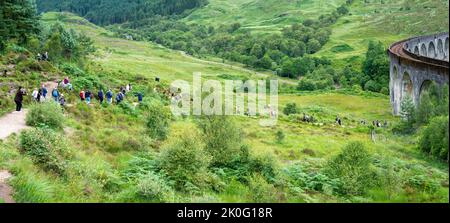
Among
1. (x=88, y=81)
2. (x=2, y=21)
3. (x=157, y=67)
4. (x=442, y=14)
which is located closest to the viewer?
(x=88, y=81)

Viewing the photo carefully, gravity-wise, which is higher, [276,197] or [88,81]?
[88,81]

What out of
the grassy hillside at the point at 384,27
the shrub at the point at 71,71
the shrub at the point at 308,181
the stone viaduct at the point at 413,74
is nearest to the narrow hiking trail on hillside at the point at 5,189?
the shrub at the point at 308,181

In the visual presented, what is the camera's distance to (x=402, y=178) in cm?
2189

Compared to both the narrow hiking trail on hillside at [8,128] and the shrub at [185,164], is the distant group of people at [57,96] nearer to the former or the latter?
the narrow hiking trail on hillside at [8,128]

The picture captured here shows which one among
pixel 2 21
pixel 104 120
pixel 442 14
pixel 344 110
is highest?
pixel 442 14

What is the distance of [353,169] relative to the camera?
76.4 ft

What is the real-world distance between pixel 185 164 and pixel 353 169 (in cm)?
805

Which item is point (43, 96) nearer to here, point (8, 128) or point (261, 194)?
point (8, 128)

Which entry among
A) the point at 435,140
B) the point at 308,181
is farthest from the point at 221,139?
the point at 435,140

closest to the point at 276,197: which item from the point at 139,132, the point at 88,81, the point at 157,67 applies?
the point at 139,132

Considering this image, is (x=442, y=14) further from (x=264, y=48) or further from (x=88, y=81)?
(x=88, y=81)

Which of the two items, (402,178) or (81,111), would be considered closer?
(402,178)

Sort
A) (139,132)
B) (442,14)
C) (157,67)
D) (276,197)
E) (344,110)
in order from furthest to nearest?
(442,14) → (157,67) → (344,110) → (139,132) → (276,197)
